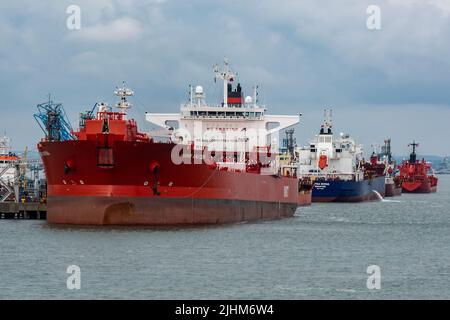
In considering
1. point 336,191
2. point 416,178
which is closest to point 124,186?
point 336,191

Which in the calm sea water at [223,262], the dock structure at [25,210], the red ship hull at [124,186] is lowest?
the calm sea water at [223,262]

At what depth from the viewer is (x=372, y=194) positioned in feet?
295

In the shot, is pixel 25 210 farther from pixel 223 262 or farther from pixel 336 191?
pixel 336 191

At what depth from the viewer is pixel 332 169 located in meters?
82.0

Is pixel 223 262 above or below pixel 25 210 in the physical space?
below

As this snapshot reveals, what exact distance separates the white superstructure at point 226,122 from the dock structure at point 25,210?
600 centimetres

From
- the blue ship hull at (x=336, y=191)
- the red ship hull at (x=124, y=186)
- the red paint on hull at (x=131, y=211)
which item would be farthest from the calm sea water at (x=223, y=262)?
the blue ship hull at (x=336, y=191)

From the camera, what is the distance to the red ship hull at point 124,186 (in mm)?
38906

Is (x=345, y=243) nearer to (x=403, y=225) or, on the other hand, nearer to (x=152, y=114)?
(x=403, y=225)

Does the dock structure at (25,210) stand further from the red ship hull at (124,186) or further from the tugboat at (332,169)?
the tugboat at (332,169)

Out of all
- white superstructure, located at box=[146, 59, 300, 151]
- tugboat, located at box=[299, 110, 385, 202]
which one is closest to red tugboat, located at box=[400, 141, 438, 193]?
tugboat, located at box=[299, 110, 385, 202]

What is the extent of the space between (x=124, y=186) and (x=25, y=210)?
36.6ft
